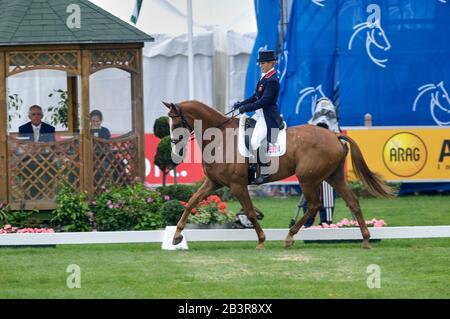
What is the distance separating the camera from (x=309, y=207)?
48.4 feet

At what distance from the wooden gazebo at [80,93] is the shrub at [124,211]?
0.38 meters

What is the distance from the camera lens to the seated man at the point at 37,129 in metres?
15.9

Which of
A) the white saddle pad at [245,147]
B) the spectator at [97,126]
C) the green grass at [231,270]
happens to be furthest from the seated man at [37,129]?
the white saddle pad at [245,147]

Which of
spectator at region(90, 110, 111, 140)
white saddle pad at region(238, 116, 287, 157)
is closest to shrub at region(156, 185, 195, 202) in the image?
spectator at region(90, 110, 111, 140)

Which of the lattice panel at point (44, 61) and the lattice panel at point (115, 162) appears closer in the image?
the lattice panel at point (44, 61)

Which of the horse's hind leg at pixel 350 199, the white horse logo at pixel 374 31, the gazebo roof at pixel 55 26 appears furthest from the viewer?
the white horse logo at pixel 374 31

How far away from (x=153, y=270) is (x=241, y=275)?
1.01m

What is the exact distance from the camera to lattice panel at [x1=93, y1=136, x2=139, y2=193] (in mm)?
15945

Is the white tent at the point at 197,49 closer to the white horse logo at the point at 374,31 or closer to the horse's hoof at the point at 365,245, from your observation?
the white horse logo at the point at 374,31

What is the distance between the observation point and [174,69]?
27.2m

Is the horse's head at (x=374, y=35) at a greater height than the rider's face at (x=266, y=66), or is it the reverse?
the horse's head at (x=374, y=35)

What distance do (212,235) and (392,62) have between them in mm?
10571

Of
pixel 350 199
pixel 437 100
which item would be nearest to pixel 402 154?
pixel 437 100

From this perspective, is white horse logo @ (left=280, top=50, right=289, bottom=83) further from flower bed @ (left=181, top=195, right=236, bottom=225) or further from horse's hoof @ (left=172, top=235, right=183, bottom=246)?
horse's hoof @ (left=172, top=235, right=183, bottom=246)
